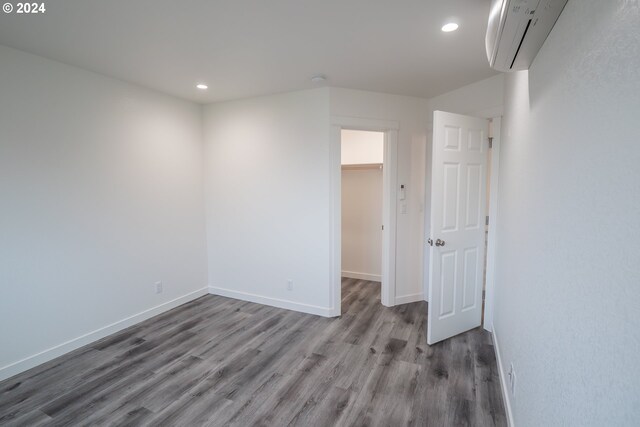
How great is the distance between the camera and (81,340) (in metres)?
2.72

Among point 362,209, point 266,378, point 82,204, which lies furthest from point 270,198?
point 266,378

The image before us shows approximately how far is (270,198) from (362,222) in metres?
1.65

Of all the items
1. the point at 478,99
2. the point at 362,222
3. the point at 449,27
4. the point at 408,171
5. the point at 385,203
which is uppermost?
the point at 449,27

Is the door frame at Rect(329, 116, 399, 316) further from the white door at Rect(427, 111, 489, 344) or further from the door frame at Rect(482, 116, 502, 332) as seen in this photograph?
the door frame at Rect(482, 116, 502, 332)

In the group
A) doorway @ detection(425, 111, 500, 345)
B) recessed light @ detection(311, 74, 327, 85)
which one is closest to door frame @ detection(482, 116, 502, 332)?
doorway @ detection(425, 111, 500, 345)

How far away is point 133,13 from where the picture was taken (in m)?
1.79

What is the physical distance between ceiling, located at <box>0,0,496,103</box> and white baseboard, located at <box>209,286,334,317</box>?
242 centimetres

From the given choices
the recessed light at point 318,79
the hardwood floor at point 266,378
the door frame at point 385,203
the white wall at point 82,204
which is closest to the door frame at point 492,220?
the hardwood floor at point 266,378

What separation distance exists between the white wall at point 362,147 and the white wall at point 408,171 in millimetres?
810

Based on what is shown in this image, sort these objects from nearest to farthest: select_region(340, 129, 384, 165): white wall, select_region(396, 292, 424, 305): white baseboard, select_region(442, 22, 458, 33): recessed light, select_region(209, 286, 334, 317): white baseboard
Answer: select_region(442, 22, 458, 33): recessed light → select_region(209, 286, 334, 317): white baseboard → select_region(396, 292, 424, 305): white baseboard → select_region(340, 129, 384, 165): white wall

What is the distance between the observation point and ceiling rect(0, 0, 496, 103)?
1.74 m

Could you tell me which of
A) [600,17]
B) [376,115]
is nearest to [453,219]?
[376,115]

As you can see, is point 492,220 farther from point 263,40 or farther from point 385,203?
point 263,40

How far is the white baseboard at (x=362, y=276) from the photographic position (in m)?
4.56
